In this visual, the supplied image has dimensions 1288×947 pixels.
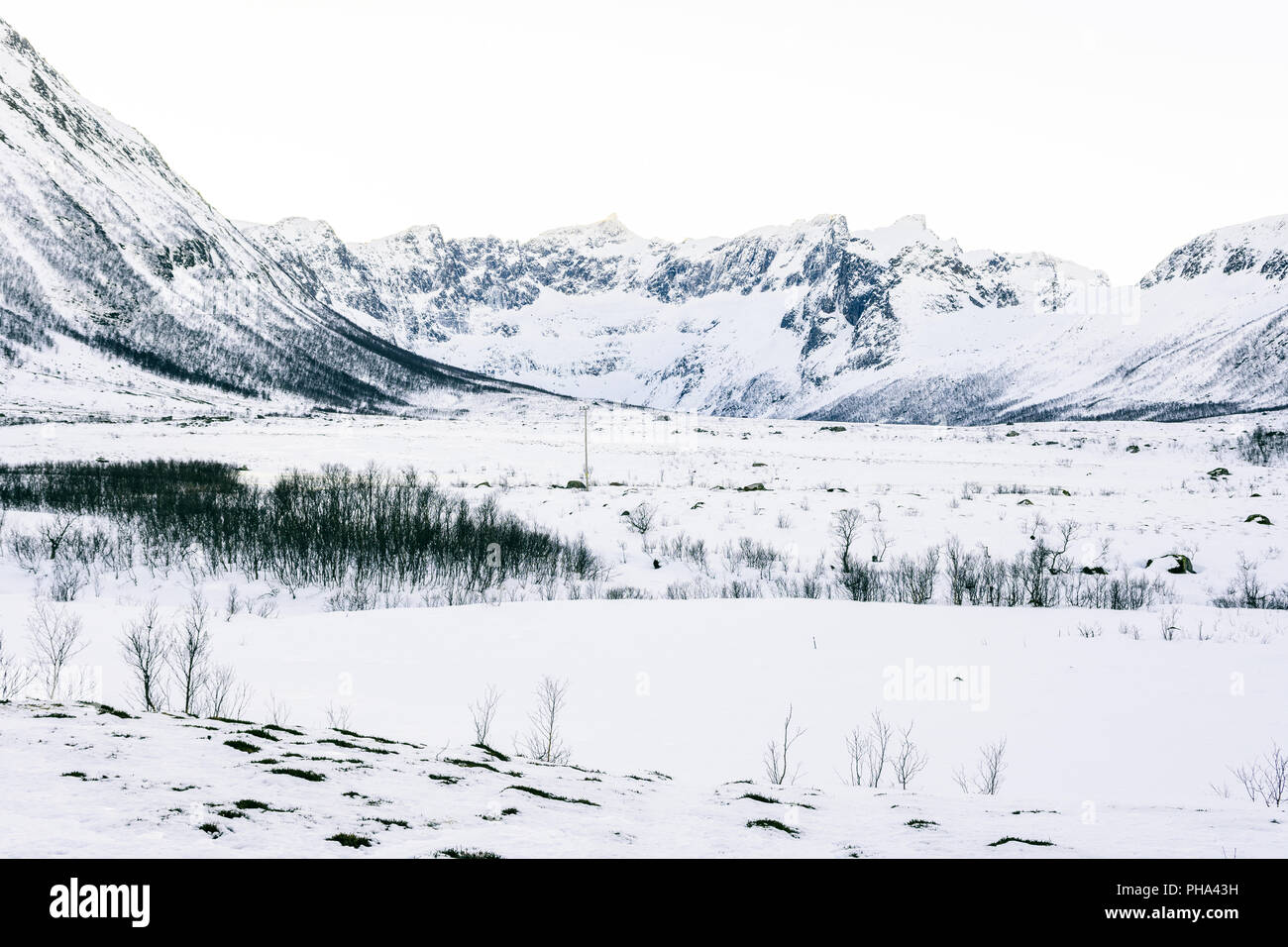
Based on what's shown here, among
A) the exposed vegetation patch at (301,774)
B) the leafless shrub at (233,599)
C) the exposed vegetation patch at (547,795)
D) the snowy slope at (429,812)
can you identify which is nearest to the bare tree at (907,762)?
the snowy slope at (429,812)

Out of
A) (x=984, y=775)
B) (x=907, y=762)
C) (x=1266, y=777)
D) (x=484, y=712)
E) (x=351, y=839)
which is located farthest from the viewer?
(x=484, y=712)

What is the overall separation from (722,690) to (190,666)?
23.6ft

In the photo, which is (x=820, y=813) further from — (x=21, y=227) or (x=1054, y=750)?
(x=21, y=227)

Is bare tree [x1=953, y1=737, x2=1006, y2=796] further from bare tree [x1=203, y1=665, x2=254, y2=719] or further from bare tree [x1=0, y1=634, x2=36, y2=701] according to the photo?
bare tree [x1=0, y1=634, x2=36, y2=701]

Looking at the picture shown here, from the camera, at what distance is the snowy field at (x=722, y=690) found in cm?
437

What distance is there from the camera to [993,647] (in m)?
13.6

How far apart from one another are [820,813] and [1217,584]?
20.9 metres

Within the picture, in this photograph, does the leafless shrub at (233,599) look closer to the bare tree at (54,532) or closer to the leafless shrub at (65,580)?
the leafless shrub at (65,580)

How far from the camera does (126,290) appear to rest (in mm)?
149250

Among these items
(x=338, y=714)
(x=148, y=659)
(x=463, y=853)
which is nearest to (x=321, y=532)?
(x=148, y=659)

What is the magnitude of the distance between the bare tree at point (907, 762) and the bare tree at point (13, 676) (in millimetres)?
10219

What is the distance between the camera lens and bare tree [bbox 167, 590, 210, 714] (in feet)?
32.1

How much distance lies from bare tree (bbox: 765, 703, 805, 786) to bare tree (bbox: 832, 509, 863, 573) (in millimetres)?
13657

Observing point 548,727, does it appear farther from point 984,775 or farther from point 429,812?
point 429,812
